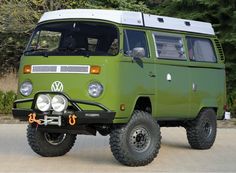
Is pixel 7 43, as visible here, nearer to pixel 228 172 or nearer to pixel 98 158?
pixel 98 158

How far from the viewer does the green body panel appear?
1017 centimetres

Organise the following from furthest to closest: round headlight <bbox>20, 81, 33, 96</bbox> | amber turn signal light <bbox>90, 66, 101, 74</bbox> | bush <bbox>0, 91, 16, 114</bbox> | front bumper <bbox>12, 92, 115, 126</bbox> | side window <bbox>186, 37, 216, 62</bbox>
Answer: bush <bbox>0, 91, 16, 114</bbox> < side window <bbox>186, 37, 216, 62</bbox> < round headlight <bbox>20, 81, 33, 96</bbox> < amber turn signal light <bbox>90, 66, 101, 74</bbox> < front bumper <bbox>12, 92, 115, 126</bbox>

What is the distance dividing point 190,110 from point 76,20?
290 centimetres

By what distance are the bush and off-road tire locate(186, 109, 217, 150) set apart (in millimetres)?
9089

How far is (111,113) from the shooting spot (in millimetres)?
10047

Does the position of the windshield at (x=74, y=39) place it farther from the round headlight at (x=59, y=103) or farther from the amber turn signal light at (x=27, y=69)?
the round headlight at (x=59, y=103)

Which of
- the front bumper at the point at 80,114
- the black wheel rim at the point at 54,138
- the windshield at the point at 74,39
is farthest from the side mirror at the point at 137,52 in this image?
the black wheel rim at the point at 54,138

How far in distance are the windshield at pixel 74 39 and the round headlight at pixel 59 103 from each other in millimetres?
803

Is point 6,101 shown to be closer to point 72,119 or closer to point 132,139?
point 132,139

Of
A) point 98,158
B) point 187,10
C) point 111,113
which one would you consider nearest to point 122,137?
point 111,113

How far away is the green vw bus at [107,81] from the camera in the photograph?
33.4 ft

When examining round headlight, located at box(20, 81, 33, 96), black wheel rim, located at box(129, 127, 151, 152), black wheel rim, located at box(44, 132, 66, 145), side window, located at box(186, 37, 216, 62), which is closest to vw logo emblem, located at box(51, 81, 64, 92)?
round headlight, located at box(20, 81, 33, 96)

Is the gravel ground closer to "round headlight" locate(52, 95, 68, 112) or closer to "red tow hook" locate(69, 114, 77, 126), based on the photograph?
"round headlight" locate(52, 95, 68, 112)

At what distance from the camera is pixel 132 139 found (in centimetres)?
1062
